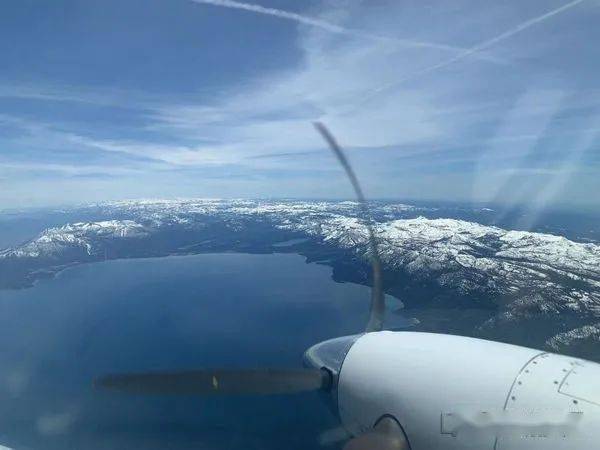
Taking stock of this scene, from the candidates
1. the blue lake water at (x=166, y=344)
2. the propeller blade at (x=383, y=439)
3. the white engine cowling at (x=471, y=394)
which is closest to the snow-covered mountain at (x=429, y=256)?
the blue lake water at (x=166, y=344)

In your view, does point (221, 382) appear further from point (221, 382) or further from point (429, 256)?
point (429, 256)

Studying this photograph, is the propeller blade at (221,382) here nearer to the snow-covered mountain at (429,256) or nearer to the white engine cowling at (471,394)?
the white engine cowling at (471,394)

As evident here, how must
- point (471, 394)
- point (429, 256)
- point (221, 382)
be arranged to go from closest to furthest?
point (471, 394) < point (221, 382) < point (429, 256)

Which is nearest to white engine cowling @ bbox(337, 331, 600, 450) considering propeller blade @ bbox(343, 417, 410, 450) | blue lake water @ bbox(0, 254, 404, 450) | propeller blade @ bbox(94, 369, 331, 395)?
propeller blade @ bbox(343, 417, 410, 450)

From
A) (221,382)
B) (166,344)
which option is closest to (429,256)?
(166,344)

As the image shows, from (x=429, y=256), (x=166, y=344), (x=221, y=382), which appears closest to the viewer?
(x=221, y=382)
